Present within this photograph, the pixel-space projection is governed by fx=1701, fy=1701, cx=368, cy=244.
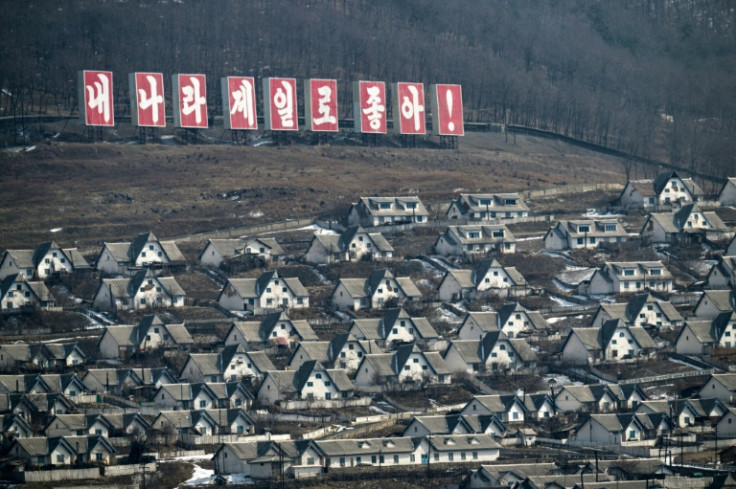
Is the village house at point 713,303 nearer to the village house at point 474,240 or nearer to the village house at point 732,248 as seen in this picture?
the village house at point 732,248

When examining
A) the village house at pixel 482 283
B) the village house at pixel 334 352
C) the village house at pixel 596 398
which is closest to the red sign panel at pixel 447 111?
the village house at pixel 482 283

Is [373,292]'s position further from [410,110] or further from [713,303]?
[410,110]

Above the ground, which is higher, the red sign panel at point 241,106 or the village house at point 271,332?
the red sign panel at point 241,106

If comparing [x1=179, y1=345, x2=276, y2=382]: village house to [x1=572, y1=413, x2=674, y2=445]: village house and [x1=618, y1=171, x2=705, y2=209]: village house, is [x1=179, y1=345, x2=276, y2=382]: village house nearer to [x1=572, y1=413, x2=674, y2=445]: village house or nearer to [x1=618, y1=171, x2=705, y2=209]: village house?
[x1=572, y1=413, x2=674, y2=445]: village house

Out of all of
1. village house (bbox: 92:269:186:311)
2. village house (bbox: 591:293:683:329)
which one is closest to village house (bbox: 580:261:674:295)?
village house (bbox: 591:293:683:329)

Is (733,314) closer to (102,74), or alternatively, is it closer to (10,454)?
(10,454)

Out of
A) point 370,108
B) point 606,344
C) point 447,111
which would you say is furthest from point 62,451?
point 447,111
